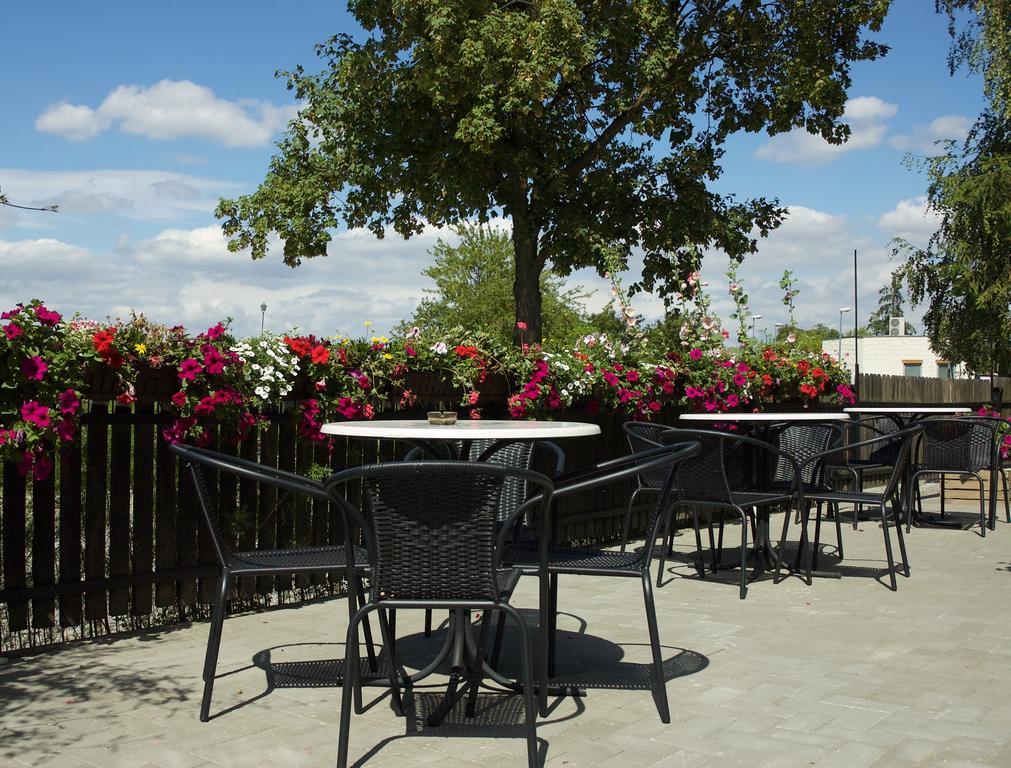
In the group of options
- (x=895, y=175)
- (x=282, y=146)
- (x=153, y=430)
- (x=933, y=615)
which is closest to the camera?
(x=153, y=430)

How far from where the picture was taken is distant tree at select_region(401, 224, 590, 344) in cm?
4144

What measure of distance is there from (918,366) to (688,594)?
7076 cm

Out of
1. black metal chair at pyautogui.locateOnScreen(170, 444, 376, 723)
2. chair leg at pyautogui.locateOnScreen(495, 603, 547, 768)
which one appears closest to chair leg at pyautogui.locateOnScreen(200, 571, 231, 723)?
black metal chair at pyautogui.locateOnScreen(170, 444, 376, 723)

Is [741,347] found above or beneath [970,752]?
above

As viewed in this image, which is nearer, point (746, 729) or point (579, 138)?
point (746, 729)

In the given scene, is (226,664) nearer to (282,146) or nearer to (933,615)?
(933,615)

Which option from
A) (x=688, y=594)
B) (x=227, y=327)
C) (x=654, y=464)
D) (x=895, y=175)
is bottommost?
(x=688, y=594)

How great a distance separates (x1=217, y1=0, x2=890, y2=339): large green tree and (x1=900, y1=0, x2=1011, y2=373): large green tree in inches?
76.4

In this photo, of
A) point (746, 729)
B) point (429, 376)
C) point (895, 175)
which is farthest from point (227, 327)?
point (895, 175)

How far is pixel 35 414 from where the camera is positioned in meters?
4.34

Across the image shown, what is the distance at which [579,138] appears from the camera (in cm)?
2169

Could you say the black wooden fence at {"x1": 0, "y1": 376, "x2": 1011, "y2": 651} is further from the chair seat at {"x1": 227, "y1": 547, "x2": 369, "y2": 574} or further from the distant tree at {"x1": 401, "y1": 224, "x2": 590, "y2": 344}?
the distant tree at {"x1": 401, "y1": 224, "x2": 590, "y2": 344}

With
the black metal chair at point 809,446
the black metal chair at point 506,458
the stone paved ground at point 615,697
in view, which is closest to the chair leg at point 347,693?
the stone paved ground at point 615,697

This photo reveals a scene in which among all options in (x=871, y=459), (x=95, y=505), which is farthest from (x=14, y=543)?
(x=871, y=459)
